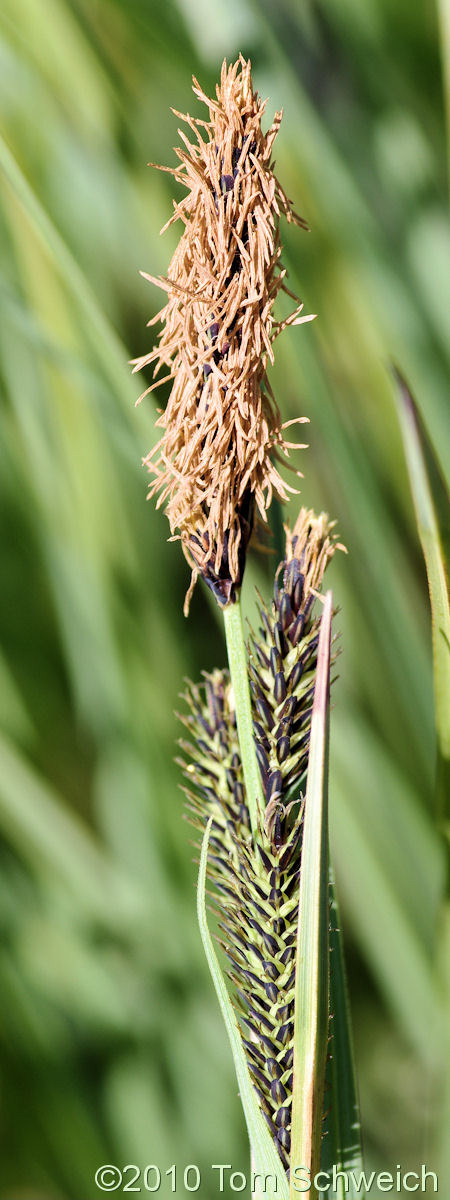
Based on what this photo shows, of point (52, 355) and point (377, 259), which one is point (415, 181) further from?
point (52, 355)

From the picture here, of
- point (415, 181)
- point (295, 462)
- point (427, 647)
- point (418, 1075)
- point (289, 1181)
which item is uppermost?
point (415, 181)

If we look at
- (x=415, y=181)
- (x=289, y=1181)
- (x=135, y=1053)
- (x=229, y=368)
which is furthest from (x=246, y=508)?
(x=135, y=1053)

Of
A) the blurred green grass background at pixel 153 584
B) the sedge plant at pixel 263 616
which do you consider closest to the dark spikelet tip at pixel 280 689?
the sedge plant at pixel 263 616

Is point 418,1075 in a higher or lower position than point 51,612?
lower

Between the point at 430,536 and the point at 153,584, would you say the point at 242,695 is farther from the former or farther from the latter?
the point at 153,584

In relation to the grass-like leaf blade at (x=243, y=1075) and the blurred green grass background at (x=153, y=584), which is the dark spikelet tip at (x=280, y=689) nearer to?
the grass-like leaf blade at (x=243, y=1075)

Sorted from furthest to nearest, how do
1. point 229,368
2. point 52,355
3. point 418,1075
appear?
point 418,1075
point 52,355
point 229,368

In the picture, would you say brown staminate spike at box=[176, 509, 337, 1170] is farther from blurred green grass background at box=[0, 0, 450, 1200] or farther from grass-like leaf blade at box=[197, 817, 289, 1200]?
blurred green grass background at box=[0, 0, 450, 1200]

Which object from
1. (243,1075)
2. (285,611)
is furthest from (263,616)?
(243,1075)

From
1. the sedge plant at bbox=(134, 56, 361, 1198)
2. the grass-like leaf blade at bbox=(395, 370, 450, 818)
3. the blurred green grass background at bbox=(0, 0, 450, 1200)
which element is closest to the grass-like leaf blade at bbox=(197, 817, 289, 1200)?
the sedge plant at bbox=(134, 56, 361, 1198)
